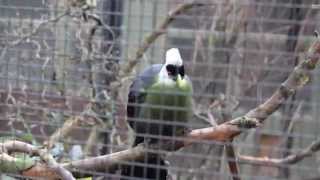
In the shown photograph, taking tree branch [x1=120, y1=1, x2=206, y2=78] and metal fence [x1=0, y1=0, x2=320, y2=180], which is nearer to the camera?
metal fence [x1=0, y1=0, x2=320, y2=180]

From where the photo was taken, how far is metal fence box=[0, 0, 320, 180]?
1.43 m

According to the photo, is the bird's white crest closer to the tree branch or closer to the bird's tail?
the bird's tail

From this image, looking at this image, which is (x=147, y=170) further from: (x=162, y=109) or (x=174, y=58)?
(x=174, y=58)

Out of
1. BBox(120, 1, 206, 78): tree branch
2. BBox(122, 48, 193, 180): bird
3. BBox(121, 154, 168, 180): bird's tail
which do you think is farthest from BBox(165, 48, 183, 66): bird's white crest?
BBox(120, 1, 206, 78): tree branch

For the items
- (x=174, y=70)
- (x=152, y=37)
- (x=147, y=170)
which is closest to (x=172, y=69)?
(x=174, y=70)

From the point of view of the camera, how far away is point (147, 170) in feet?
4.71

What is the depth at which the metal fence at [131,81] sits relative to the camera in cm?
143

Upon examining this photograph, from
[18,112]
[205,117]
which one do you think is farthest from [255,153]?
[18,112]

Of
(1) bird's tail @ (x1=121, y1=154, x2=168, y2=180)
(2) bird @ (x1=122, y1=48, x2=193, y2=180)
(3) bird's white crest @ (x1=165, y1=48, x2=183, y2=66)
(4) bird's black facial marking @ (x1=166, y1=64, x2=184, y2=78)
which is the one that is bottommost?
(1) bird's tail @ (x1=121, y1=154, x2=168, y2=180)

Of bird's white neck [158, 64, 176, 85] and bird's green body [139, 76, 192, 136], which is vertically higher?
bird's white neck [158, 64, 176, 85]

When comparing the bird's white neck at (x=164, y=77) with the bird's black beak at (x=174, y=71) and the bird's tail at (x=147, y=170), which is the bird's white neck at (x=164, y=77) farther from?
the bird's tail at (x=147, y=170)

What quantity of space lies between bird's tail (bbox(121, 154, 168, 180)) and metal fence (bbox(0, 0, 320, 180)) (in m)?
0.01

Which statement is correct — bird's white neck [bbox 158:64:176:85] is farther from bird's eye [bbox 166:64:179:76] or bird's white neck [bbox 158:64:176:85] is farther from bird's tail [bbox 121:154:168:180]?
bird's tail [bbox 121:154:168:180]

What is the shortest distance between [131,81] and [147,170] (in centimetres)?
73
